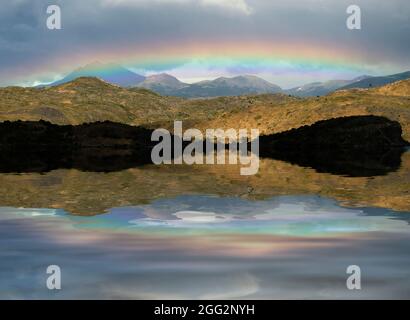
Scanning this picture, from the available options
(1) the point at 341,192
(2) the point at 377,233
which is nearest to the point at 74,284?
(2) the point at 377,233

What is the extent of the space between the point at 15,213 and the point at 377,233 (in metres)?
27.2

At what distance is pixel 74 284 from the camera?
75.7ft

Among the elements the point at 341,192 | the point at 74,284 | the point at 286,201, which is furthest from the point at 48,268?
the point at 341,192

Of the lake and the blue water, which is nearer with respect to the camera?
the blue water

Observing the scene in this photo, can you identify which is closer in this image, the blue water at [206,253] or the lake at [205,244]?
the blue water at [206,253]

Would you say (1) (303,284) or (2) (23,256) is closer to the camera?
(1) (303,284)

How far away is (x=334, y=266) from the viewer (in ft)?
86.6

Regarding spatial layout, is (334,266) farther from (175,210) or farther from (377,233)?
(175,210)

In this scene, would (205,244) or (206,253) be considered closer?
(206,253)

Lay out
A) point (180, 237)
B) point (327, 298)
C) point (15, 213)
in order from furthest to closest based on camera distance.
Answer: point (15, 213) < point (180, 237) < point (327, 298)

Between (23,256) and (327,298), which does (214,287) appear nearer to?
(327,298)

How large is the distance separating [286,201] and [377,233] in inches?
776

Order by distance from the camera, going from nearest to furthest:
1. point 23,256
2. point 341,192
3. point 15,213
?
point 23,256 < point 15,213 < point 341,192

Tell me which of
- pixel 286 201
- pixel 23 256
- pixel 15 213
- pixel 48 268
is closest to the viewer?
pixel 48 268
